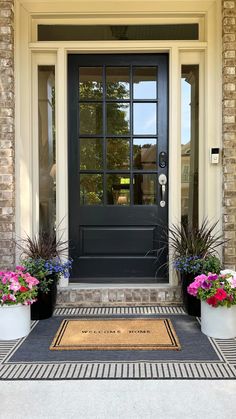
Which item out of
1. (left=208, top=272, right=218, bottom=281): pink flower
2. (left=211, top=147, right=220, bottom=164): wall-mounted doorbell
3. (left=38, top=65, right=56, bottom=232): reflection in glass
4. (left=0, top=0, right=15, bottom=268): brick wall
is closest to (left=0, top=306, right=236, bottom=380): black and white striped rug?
(left=208, top=272, right=218, bottom=281): pink flower

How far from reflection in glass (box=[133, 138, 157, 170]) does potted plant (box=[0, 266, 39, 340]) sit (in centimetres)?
145

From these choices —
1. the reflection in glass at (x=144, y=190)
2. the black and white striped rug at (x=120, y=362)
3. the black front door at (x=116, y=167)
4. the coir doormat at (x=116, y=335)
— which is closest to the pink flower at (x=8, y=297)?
the black and white striped rug at (x=120, y=362)

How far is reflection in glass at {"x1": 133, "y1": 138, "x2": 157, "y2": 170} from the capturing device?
362 centimetres

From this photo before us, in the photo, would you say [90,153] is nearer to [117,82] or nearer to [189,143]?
[117,82]

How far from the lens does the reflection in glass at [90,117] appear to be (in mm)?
3611

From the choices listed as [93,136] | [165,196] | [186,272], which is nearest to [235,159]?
[165,196]

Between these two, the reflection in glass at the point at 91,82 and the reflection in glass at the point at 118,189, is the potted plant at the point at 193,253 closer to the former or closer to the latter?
the reflection in glass at the point at 118,189

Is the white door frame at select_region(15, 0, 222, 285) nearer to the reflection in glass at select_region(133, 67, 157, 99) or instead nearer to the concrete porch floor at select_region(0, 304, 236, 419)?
the reflection in glass at select_region(133, 67, 157, 99)

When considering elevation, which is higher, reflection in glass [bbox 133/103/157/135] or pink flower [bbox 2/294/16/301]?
reflection in glass [bbox 133/103/157/135]

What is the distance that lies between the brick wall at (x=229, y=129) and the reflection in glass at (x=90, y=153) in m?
1.07

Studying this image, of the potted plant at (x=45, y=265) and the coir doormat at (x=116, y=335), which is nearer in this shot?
the coir doormat at (x=116, y=335)

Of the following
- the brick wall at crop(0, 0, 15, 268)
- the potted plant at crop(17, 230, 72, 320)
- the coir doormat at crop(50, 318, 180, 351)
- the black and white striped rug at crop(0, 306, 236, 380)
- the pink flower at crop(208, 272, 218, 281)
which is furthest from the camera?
the brick wall at crop(0, 0, 15, 268)

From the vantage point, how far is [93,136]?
3607 millimetres

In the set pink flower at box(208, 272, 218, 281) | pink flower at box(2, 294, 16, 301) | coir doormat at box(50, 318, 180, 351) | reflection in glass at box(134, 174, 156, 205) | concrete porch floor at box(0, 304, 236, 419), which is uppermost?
reflection in glass at box(134, 174, 156, 205)
